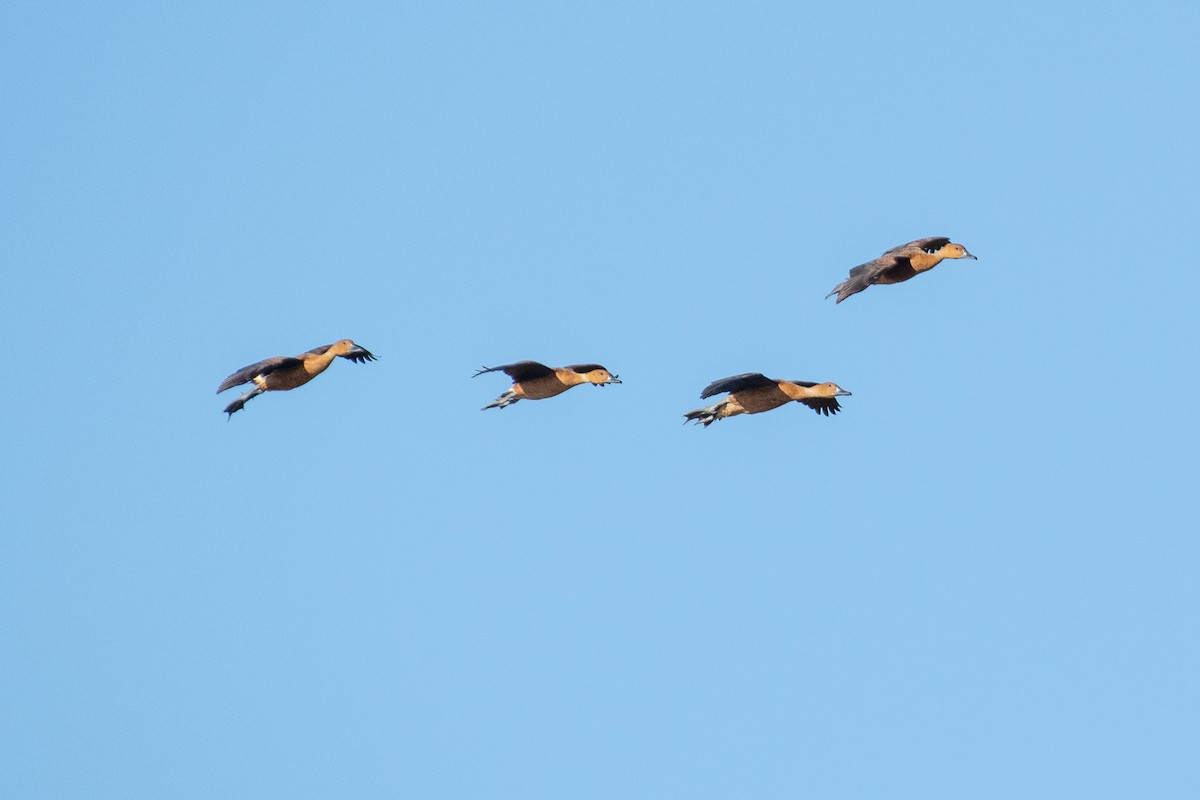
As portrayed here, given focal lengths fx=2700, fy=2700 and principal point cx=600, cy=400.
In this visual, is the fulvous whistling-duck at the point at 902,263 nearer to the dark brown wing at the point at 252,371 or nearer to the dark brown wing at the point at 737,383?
the dark brown wing at the point at 737,383

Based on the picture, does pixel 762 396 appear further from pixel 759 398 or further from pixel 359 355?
pixel 359 355

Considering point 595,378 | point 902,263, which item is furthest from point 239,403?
point 902,263

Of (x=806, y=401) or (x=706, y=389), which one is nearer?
(x=706, y=389)

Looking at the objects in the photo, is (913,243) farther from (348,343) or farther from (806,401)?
(348,343)

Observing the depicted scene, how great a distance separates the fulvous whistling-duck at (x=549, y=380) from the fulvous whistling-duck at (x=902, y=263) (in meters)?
4.41

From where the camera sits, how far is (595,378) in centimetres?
4519

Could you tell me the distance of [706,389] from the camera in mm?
42812

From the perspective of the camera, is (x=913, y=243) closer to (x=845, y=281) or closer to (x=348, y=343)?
(x=845, y=281)

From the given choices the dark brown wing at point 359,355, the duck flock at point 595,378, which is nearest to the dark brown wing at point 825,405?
the duck flock at point 595,378

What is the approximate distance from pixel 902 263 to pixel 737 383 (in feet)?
11.6

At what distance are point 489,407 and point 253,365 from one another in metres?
4.00

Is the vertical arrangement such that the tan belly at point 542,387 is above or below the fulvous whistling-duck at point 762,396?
above

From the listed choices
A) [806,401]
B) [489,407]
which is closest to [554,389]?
[489,407]

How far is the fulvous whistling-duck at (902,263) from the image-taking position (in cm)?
4366
